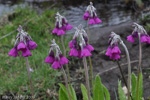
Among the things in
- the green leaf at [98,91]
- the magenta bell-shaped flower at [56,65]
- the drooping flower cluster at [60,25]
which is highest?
the drooping flower cluster at [60,25]

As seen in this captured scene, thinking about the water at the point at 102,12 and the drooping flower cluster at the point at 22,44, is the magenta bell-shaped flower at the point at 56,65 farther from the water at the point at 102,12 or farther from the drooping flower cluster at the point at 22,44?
the water at the point at 102,12

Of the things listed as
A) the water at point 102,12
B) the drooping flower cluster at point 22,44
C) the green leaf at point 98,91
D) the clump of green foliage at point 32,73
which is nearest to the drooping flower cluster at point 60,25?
the drooping flower cluster at point 22,44

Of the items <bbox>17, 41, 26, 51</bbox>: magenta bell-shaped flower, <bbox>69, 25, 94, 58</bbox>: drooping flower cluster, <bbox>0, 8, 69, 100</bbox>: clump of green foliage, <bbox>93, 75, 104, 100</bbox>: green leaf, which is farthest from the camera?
<bbox>0, 8, 69, 100</bbox>: clump of green foliage

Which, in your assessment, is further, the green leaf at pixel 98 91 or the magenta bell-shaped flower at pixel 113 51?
the green leaf at pixel 98 91

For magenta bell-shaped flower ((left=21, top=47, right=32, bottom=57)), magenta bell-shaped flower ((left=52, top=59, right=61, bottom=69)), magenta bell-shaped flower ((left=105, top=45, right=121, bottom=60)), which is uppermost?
magenta bell-shaped flower ((left=21, top=47, right=32, bottom=57))

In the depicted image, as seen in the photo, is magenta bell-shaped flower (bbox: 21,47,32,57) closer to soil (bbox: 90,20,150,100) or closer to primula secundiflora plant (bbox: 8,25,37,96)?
primula secundiflora plant (bbox: 8,25,37,96)

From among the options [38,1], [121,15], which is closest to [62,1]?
[38,1]

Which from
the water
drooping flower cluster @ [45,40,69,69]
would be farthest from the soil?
the water

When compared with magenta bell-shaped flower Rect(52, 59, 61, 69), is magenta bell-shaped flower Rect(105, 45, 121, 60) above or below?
above

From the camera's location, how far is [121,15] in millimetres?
8211

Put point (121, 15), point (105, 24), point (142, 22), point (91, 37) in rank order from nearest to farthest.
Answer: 1. point (91, 37)
2. point (142, 22)
3. point (105, 24)
4. point (121, 15)

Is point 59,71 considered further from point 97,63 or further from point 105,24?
point 105,24

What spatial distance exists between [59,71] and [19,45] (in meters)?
2.16

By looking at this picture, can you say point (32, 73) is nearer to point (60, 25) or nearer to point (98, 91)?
point (60, 25)
